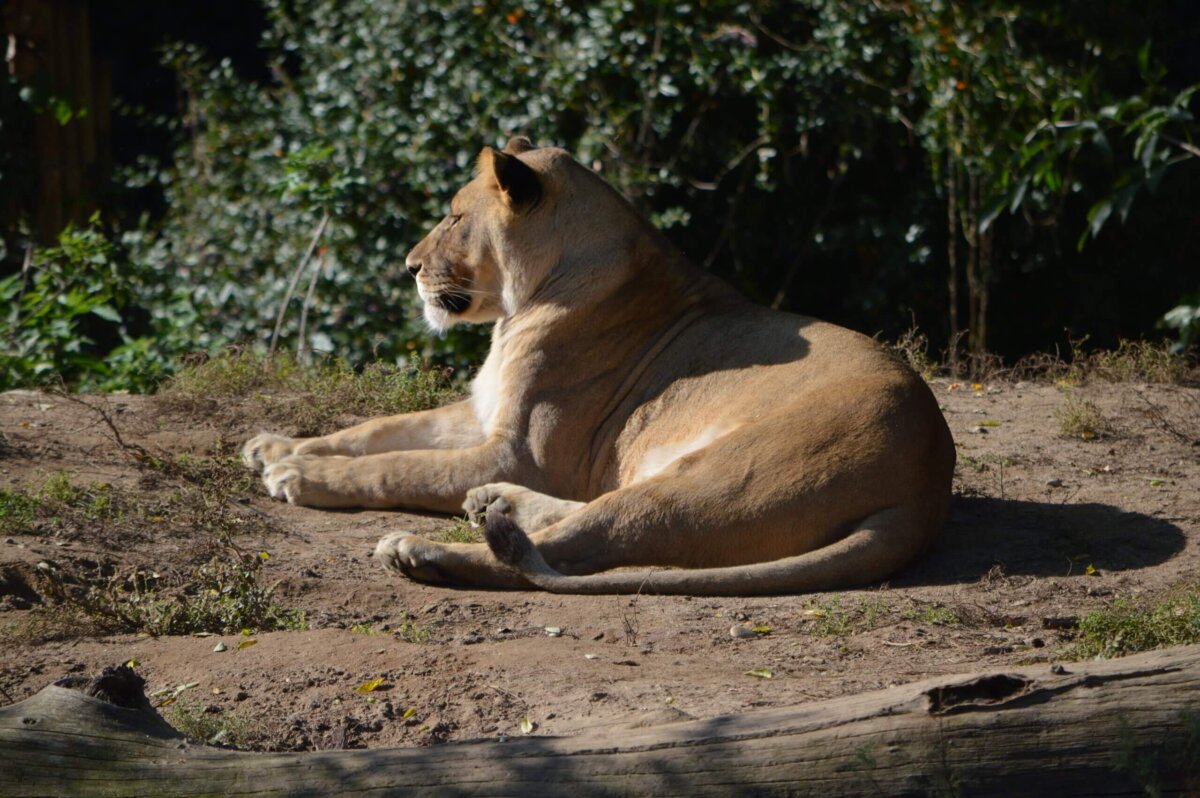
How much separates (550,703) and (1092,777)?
1291 mm

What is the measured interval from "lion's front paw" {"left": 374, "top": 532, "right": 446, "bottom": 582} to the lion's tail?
313 millimetres

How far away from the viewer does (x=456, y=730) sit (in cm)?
334

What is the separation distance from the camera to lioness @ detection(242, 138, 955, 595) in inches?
181

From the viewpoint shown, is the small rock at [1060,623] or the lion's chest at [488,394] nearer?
the small rock at [1060,623]

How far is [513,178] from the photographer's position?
5.67 meters

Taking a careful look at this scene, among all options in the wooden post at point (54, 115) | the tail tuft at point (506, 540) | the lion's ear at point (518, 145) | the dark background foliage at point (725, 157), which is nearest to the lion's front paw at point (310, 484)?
the tail tuft at point (506, 540)

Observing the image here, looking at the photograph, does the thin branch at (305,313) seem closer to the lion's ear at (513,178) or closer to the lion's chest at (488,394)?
the lion's chest at (488,394)

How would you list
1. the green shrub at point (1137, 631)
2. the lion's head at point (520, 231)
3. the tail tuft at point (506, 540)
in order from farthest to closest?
the lion's head at point (520, 231)
the tail tuft at point (506, 540)
the green shrub at point (1137, 631)

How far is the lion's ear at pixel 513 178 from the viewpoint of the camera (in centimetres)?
561

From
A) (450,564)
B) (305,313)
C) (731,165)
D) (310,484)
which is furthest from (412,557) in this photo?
(731,165)

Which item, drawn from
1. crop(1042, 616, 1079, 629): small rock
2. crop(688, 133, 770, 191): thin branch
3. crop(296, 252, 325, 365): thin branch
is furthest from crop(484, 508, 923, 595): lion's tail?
crop(688, 133, 770, 191): thin branch

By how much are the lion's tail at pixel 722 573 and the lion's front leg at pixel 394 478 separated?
97 cm

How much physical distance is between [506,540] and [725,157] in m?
5.85

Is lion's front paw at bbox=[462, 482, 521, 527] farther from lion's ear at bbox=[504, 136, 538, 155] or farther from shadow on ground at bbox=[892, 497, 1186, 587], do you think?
lion's ear at bbox=[504, 136, 538, 155]
